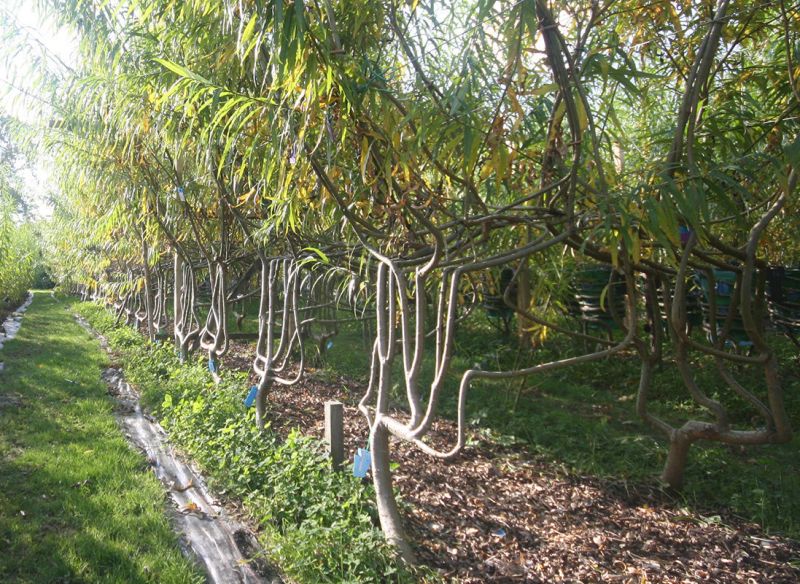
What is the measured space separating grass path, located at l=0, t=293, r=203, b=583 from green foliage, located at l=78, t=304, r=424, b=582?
0.35 m

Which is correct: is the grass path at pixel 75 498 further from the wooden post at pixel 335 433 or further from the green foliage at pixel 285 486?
the wooden post at pixel 335 433

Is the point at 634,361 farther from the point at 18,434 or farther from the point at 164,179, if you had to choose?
the point at 18,434

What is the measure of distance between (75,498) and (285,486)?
3.79ft

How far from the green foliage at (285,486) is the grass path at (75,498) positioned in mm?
354

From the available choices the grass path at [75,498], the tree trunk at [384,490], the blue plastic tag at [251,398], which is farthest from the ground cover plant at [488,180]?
the grass path at [75,498]

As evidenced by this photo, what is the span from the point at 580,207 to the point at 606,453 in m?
1.99

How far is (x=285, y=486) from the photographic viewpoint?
9.66 feet

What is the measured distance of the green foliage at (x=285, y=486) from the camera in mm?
2363

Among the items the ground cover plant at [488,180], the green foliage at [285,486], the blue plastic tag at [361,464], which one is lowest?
the green foliage at [285,486]

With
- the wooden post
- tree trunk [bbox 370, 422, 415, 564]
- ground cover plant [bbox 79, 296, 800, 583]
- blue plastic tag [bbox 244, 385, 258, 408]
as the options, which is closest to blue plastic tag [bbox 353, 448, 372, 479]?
tree trunk [bbox 370, 422, 415, 564]

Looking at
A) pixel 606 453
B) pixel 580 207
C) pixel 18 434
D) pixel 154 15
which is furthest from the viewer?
pixel 18 434

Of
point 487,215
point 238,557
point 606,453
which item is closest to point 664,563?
point 606,453

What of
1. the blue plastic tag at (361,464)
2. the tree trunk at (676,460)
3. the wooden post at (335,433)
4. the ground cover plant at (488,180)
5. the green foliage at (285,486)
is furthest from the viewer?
the wooden post at (335,433)

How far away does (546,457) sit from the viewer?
371cm
